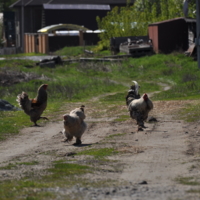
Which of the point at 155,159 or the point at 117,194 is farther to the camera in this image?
the point at 155,159

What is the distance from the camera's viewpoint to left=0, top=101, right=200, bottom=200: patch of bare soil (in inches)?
316

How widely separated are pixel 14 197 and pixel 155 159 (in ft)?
12.9

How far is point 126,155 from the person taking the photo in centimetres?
1159

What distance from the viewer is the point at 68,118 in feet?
42.5

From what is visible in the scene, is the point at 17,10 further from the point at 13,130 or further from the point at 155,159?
the point at 155,159

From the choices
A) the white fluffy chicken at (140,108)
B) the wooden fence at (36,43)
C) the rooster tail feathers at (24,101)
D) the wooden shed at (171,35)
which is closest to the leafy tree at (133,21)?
the wooden shed at (171,35)

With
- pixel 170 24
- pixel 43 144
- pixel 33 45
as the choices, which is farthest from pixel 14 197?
pixel 33 45

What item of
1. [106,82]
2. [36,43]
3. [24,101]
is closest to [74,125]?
[24,101]

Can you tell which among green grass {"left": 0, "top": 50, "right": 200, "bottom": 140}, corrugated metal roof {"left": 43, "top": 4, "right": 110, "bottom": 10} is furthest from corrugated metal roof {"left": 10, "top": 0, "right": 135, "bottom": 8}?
green grass {"left": 0, "top": 50, "right": 200, "bottom": 140}

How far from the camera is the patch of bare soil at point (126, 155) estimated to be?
802 centimetres

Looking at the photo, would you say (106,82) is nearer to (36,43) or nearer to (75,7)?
(36,43)

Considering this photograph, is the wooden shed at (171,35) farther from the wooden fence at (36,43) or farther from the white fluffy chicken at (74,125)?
the white fluffy chicken at (74,125)

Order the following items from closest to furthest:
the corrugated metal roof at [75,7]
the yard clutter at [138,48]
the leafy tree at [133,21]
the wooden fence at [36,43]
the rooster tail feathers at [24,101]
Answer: the rooster tail feathers at [24,101], the yard clutter at [138,48], the leafy tree at [133,21], the wooden fence at [36,43], the corrugated metal roof at [75,7]

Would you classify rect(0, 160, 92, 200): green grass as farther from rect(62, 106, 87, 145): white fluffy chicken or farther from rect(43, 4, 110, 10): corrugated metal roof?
rect(43, 4, 110, 10): corrugated metal roof
